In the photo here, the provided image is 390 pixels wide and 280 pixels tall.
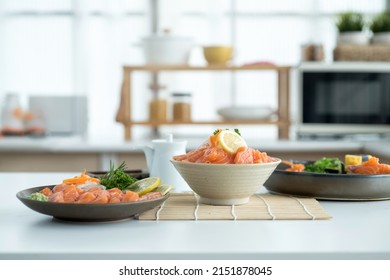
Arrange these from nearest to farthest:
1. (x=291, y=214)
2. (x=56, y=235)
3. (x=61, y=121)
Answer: (x=56, y=235)
(x=291, y=214)
(x=61, y=121)

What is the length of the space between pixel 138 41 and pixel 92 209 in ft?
12.6

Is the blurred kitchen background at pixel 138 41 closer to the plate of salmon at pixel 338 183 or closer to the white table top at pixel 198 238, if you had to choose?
the plate of salmon at pixel 338 183

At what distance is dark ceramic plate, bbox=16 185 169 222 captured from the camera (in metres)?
1.08

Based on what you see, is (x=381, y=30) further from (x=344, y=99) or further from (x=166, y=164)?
(x=166, y=164)

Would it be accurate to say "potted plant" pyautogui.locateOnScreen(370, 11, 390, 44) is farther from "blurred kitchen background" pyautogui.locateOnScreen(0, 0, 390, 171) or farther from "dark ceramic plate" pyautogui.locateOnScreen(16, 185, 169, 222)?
"dark ceramic plate" pyautogui.locateOnScreen(16, 185, 169, 222)

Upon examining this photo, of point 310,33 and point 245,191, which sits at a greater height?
point 310,33

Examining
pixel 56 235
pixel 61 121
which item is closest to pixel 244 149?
pixel 56 235

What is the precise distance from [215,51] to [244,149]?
2275 millimetres

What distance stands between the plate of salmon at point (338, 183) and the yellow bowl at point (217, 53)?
207 centimetres

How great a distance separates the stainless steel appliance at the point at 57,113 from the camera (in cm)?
373

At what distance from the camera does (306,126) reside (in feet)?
11.1

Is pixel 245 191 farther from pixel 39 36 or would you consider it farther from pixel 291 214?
pixel 39 36

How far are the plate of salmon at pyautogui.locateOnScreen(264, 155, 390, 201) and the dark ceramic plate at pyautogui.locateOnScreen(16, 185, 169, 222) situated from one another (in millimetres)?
379

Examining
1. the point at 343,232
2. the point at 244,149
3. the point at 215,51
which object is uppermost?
the point at 215,51
